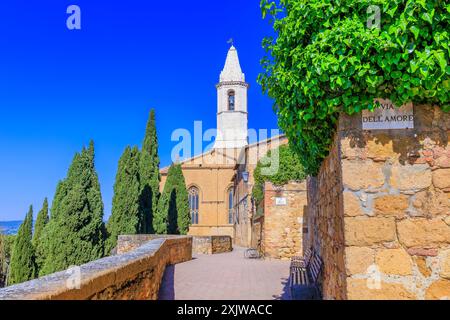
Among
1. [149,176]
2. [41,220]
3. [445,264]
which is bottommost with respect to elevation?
[41,220]

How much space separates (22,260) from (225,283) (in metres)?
12.3

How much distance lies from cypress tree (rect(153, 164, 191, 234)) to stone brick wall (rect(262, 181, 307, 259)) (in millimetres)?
13149

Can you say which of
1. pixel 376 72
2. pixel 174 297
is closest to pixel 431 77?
pixel 376 72

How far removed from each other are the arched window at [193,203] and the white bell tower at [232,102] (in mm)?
7836

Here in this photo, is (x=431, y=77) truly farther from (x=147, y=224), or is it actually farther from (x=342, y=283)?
(x=147, y=224)

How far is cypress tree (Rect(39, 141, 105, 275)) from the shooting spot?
58.0ft

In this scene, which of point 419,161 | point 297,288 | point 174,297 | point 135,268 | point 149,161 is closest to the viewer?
point 419,161

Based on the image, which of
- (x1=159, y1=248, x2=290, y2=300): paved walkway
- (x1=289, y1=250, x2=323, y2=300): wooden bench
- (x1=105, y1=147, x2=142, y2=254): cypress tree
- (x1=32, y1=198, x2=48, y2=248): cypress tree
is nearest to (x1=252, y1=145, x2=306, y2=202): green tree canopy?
(x1=159, y1=248, x2=290, y2=300): paved walkway

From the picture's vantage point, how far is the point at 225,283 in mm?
9938

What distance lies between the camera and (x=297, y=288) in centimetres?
657

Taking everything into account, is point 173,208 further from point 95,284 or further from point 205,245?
point 95,284

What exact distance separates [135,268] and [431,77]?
4.40 m

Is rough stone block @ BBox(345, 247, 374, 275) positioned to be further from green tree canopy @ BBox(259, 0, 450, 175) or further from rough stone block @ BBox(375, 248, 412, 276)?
green tree canopy @ BBox(259, 0, 450, 175)

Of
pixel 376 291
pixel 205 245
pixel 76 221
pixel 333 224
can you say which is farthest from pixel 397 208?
pixel 205 245
